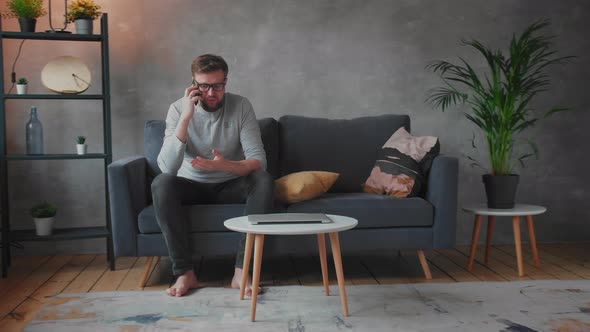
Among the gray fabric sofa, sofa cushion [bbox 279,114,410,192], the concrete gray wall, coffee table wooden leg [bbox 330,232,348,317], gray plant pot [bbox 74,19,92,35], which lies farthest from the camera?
the concrete gray wall

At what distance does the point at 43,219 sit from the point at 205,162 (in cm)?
114

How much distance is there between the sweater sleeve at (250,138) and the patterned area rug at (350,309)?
0.64m

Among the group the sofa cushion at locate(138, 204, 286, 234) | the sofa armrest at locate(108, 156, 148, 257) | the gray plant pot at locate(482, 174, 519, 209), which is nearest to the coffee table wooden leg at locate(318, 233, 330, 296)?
the sofa cushion at locate(138, 204, 286, 234)

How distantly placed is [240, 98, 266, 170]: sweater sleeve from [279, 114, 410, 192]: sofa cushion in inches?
17.7

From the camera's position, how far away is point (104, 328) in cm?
221

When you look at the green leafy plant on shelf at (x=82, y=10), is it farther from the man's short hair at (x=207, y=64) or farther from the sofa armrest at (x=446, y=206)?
the sofa armrest at (x=446, y=206)

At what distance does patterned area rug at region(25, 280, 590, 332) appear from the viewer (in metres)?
2.22

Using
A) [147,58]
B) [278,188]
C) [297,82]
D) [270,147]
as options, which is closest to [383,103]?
[297,82]

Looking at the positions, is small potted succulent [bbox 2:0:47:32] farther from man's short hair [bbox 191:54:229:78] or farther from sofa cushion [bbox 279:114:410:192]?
sofa cushion [bbox 279:114:410:192]

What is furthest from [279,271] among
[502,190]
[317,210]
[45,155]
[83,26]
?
[83,26]

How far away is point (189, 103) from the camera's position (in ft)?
9.32

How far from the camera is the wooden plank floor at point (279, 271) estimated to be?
9.42 feet

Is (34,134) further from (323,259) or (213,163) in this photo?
(323,259)

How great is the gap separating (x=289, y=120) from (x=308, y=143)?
0.18m
